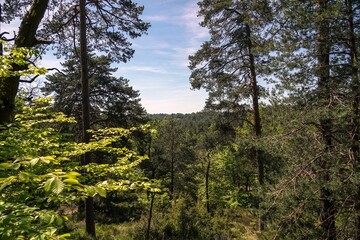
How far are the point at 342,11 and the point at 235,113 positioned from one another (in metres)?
7.14

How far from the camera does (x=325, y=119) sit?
18.2 feet

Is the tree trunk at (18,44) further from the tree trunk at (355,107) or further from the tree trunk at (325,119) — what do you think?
the tree trunk at (355,107)

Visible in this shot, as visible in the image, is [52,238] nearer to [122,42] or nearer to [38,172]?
[38,172]

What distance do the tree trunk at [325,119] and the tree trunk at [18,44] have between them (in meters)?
5.30

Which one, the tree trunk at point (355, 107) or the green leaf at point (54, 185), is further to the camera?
the tree trunk at point (355, 107)

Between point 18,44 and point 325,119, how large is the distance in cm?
598

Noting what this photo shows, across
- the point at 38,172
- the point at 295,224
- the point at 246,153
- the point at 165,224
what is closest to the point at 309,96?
the point at 295,224

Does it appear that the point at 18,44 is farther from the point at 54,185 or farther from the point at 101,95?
the point at 101,95

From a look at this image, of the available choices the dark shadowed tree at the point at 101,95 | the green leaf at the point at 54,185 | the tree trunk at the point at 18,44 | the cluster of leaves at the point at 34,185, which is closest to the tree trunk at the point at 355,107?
the cluster of leaves at the point at 34,185

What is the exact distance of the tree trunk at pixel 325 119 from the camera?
217 inches

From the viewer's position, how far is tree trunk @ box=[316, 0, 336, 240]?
217 inches

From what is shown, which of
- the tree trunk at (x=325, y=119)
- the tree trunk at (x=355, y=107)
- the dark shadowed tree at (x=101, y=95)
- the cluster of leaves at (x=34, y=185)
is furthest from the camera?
the dark shadowed tree at (x=101, y=95)

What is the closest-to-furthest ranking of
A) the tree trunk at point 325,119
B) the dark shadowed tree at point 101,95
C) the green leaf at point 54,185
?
the green leaf at point 54,185
the tree trunk at point 325,119
the dark shadowed tree at point 101,95

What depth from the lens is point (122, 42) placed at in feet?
28.9
